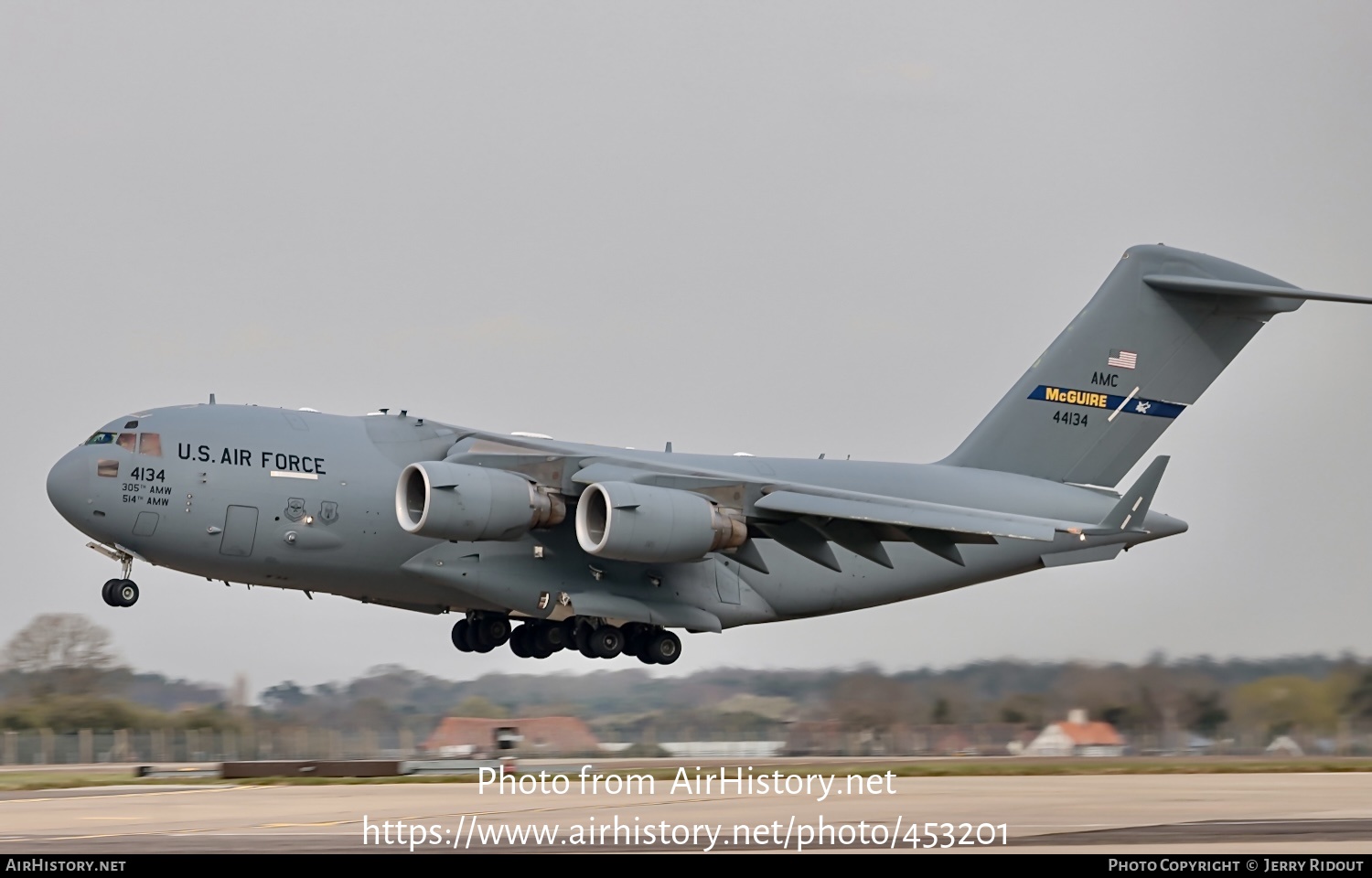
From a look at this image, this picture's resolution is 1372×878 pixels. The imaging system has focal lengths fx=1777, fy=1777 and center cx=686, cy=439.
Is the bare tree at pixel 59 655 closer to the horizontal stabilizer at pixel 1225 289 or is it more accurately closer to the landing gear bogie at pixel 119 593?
the landing gear bogie at pixel 119 593

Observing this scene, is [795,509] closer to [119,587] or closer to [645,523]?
[645,523]

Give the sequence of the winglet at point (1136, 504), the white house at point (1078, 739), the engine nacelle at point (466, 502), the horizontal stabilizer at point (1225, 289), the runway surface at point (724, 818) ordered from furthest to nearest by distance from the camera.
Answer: the horizontal stabilizer at point (1225, 289) < the white house at point (1078, 739) < the engine nacelle at point (466, 502) < the winglet at point (1136, 504) < the runway surface at point (724, 818)

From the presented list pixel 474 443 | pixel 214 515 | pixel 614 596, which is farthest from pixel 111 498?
pixel 614 596

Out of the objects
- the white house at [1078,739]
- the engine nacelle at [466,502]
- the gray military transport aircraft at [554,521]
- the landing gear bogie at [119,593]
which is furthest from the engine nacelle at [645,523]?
the landing gear bogie at [119,593]

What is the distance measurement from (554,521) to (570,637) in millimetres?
1927

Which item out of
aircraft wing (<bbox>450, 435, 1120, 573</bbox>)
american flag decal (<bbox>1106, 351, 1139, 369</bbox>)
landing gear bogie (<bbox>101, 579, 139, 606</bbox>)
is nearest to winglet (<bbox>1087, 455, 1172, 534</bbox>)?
aircraft wing (<bbox>450, 435, 1120, 573</bbox>)

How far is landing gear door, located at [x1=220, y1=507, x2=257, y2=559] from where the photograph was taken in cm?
1535

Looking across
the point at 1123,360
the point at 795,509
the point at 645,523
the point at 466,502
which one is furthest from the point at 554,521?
the point at 1123,360

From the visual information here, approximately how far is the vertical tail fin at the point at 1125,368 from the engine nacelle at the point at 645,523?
4.40m

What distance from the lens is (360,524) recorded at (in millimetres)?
15734

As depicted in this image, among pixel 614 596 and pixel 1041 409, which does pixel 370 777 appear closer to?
pixel 614 596

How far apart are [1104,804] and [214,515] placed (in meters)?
8.18

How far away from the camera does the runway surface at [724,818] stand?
841 centimetres

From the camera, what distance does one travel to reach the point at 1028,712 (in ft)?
51.2
